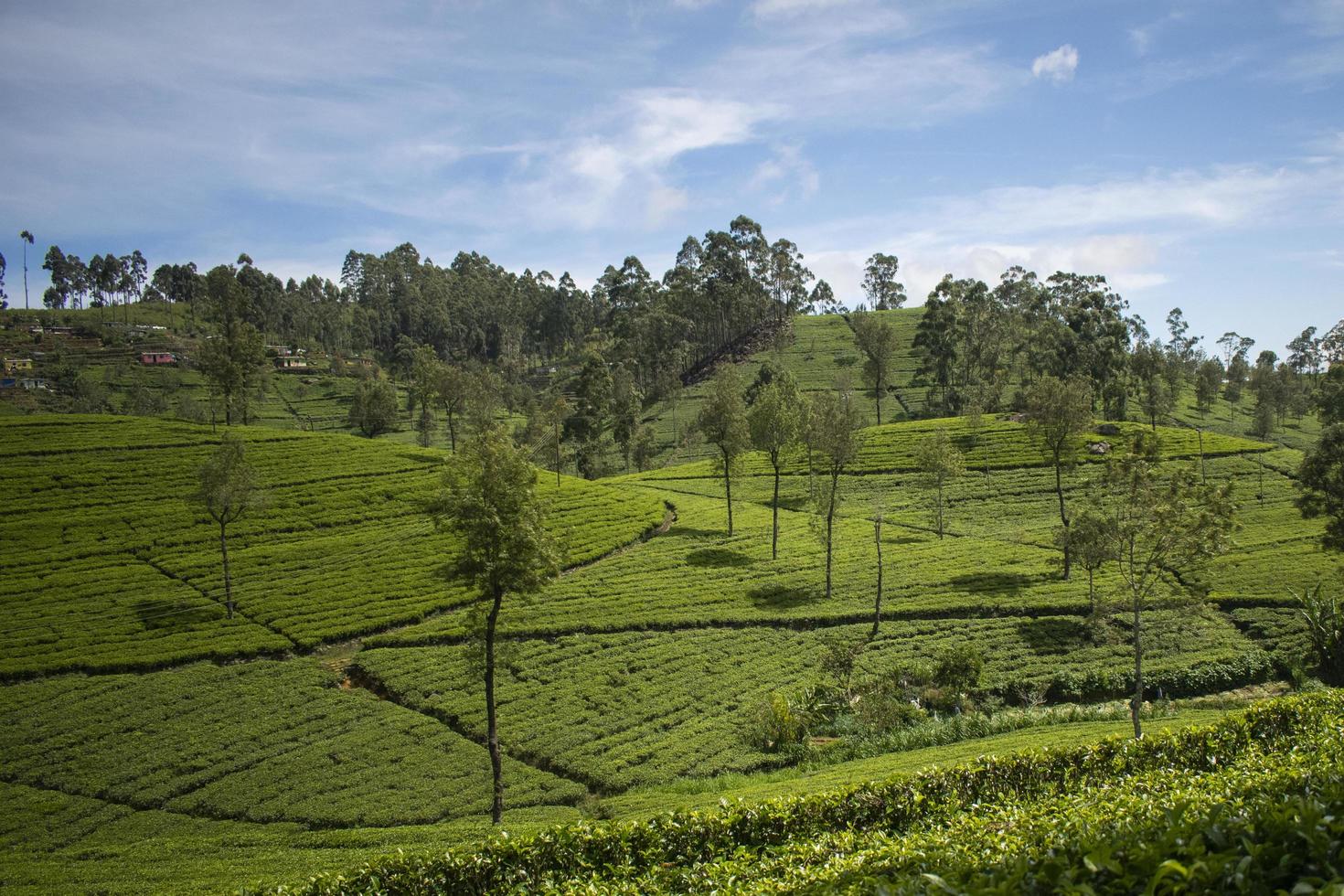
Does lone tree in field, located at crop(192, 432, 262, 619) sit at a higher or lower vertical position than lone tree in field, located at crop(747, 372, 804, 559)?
lower

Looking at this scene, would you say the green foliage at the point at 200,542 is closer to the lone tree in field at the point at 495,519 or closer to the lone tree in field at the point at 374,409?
the lone tree in field at the point at 495,519

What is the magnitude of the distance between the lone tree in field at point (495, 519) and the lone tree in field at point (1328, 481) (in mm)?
44836

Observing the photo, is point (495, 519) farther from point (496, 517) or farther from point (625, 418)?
point (625, 418)

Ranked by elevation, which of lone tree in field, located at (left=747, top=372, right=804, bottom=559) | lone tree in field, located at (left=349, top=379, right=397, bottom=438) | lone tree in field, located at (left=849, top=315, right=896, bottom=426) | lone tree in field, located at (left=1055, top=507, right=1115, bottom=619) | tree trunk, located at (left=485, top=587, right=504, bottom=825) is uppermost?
lone tree in field, located at (left=849, top=315, right=896, bottom=426)

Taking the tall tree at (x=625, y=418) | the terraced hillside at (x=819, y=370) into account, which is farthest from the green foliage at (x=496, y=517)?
the terraced hillside at (x=819, y=370)

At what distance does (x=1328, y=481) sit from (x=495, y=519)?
156 ft

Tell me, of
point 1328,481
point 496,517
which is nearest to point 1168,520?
point 1328,481

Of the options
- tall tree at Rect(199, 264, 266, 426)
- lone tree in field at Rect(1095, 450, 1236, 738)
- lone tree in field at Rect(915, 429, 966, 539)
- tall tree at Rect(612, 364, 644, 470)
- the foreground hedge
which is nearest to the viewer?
the foreground hedge

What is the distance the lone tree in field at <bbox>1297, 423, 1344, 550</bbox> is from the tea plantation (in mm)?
4746

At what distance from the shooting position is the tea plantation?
1580 cm

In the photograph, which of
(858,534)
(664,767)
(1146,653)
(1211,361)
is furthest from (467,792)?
(1211,361)

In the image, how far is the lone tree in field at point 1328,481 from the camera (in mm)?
43938

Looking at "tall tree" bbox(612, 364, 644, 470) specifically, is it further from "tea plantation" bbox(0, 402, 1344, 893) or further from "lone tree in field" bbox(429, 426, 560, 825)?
"lone tree in field" bbox(429, 426, 560, 825)

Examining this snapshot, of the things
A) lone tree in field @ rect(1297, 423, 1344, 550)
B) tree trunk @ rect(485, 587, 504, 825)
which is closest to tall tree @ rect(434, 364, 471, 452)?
tree trunk @ rect(485, 587, 504, 825)
